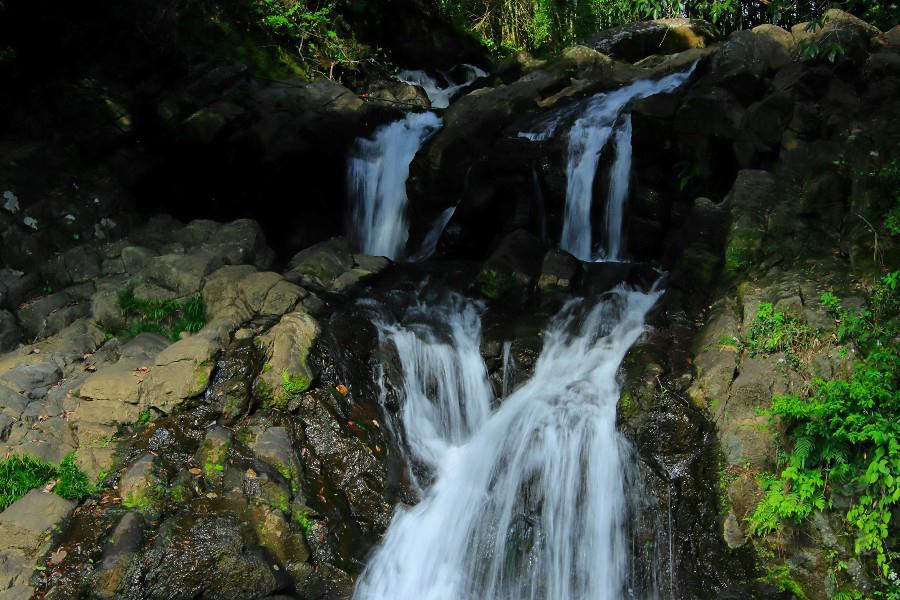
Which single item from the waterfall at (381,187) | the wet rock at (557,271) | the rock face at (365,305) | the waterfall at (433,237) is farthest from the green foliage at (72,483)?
the waterfall at (381,187)

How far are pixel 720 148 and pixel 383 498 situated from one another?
680cm

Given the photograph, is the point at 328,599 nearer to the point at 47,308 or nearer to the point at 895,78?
the point at 47,308

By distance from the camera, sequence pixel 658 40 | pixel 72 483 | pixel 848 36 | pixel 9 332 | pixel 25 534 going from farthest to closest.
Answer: pixel 658 40 < pixel 848 36 < pixel 9 332 < pixel 72 483 < pixel 25 534

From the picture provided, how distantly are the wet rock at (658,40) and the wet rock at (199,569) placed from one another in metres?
12.2

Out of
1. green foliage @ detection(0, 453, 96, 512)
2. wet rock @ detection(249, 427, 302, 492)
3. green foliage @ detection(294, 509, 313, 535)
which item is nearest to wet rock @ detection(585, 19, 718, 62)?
wet rock @ detection(249, 427, 302, 492)

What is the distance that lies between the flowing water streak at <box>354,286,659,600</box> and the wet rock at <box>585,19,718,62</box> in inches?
321

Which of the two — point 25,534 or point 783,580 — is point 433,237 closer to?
point 25,534

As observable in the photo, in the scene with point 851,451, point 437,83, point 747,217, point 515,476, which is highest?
point 437,83

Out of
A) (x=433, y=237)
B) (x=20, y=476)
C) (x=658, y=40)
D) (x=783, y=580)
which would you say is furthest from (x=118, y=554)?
(x=658, y=40)

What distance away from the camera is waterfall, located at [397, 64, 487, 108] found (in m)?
16.5

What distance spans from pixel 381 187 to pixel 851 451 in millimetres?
8781

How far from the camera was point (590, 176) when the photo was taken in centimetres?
1087

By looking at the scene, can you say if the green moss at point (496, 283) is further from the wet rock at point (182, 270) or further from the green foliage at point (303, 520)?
the green foliage at point (303, 520)

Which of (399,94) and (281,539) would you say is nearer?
(281,539)
